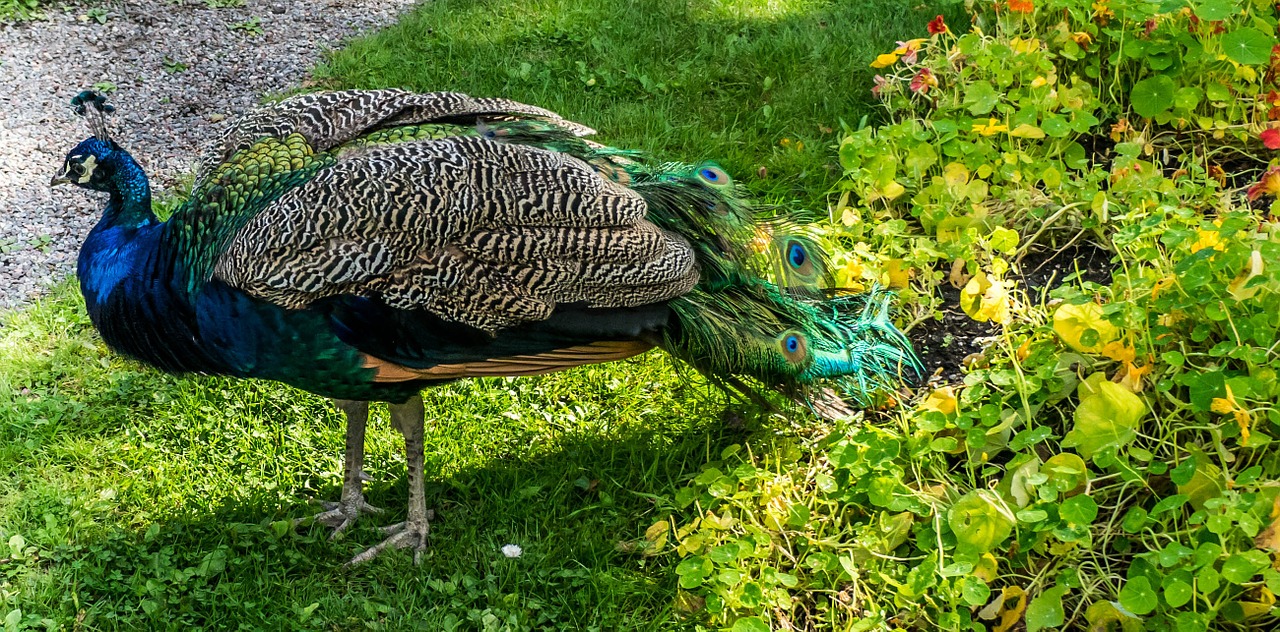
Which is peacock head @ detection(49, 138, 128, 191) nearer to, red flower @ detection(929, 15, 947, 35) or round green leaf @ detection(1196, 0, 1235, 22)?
red flower @ detection(929, 15, 947, 35)

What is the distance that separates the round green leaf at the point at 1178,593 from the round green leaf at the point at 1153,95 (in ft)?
7.14

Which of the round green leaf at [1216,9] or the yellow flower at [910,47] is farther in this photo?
the yellow flower at [910,47]

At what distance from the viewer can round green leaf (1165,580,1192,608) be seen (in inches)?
98.1

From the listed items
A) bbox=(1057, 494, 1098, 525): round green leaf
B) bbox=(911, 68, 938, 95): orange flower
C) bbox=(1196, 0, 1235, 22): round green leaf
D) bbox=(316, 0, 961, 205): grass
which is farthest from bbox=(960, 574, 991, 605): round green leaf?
bbox=(911, 68, 938, 95): orange flower

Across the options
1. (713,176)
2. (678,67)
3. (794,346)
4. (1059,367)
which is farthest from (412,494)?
(678,67)

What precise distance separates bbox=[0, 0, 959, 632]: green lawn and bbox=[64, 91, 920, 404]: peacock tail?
55cm

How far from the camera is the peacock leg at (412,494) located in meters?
3.20

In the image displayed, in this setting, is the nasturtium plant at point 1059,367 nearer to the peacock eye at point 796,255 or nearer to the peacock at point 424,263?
the peacock eye at point 796,255

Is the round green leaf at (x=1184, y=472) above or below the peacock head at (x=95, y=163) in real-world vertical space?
below

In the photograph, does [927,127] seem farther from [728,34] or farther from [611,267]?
[611,267]

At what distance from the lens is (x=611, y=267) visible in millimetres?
2895

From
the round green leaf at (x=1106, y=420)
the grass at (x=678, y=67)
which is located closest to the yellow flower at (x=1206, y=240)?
the round green leaf at (x=1106, y=420)

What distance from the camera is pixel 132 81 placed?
5.18 metres

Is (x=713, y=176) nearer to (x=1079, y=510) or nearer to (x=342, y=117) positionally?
(x=342, y=117)
